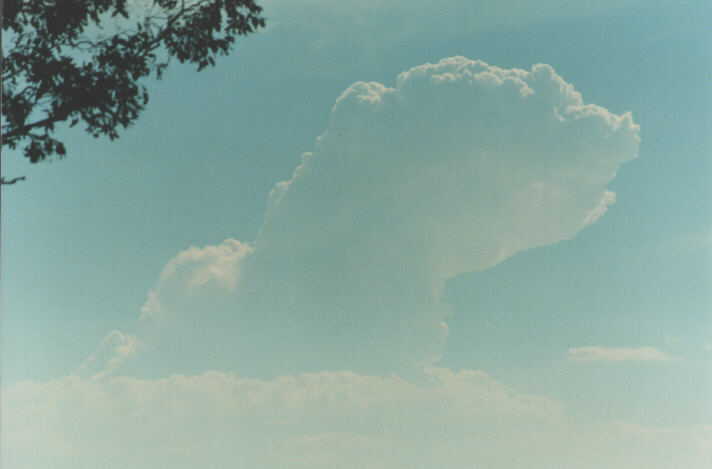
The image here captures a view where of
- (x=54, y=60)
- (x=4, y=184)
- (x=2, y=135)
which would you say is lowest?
(x=4, y=184)

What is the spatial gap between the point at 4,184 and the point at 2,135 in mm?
822

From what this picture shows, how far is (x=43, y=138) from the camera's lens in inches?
360

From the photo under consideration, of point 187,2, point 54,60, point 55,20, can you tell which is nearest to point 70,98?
point 54,60

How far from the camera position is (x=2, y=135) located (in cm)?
878

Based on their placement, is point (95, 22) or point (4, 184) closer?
point (4, 184)

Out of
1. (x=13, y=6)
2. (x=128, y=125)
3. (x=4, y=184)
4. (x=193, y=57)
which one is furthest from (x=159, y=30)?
(x=4, y=184)

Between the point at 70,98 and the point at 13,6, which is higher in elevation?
the point at 13,6

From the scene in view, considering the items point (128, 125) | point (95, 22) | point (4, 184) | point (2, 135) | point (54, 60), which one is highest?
point (95, 22)

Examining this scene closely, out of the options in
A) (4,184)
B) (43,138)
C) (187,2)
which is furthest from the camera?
(187,2)

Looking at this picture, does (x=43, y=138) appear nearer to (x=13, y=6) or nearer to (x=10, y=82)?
(x=10, y=82)

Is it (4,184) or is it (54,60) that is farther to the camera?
(54,60)

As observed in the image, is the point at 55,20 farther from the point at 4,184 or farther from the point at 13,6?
the point at 4,184

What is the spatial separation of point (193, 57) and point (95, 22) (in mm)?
1448

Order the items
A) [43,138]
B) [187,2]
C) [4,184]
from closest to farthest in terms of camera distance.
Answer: [4,184] → [43,138] → [187,2]
